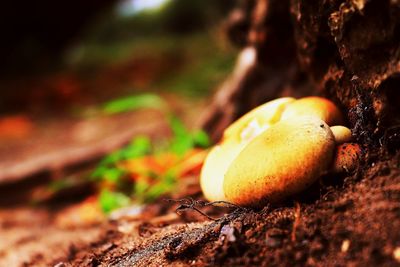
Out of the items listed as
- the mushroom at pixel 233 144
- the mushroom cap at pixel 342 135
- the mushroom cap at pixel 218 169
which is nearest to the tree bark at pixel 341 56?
the mushroom cap at pixel 342 135

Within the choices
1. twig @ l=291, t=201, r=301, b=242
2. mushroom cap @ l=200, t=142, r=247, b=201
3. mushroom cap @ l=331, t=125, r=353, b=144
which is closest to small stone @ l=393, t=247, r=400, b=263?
twig @ l=291, t=201, r=301, b=242

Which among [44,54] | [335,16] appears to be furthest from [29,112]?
[335,16]

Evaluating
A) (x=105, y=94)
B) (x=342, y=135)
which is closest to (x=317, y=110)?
(x=342, y=135)

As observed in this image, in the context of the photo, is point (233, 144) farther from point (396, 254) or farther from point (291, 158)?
point (396, 254)

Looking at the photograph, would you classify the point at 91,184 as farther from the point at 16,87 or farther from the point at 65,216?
the point at 16,87

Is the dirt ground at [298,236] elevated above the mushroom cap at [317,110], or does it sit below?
below

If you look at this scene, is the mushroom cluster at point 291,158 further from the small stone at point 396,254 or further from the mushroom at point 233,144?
the small stone at point 396,254
